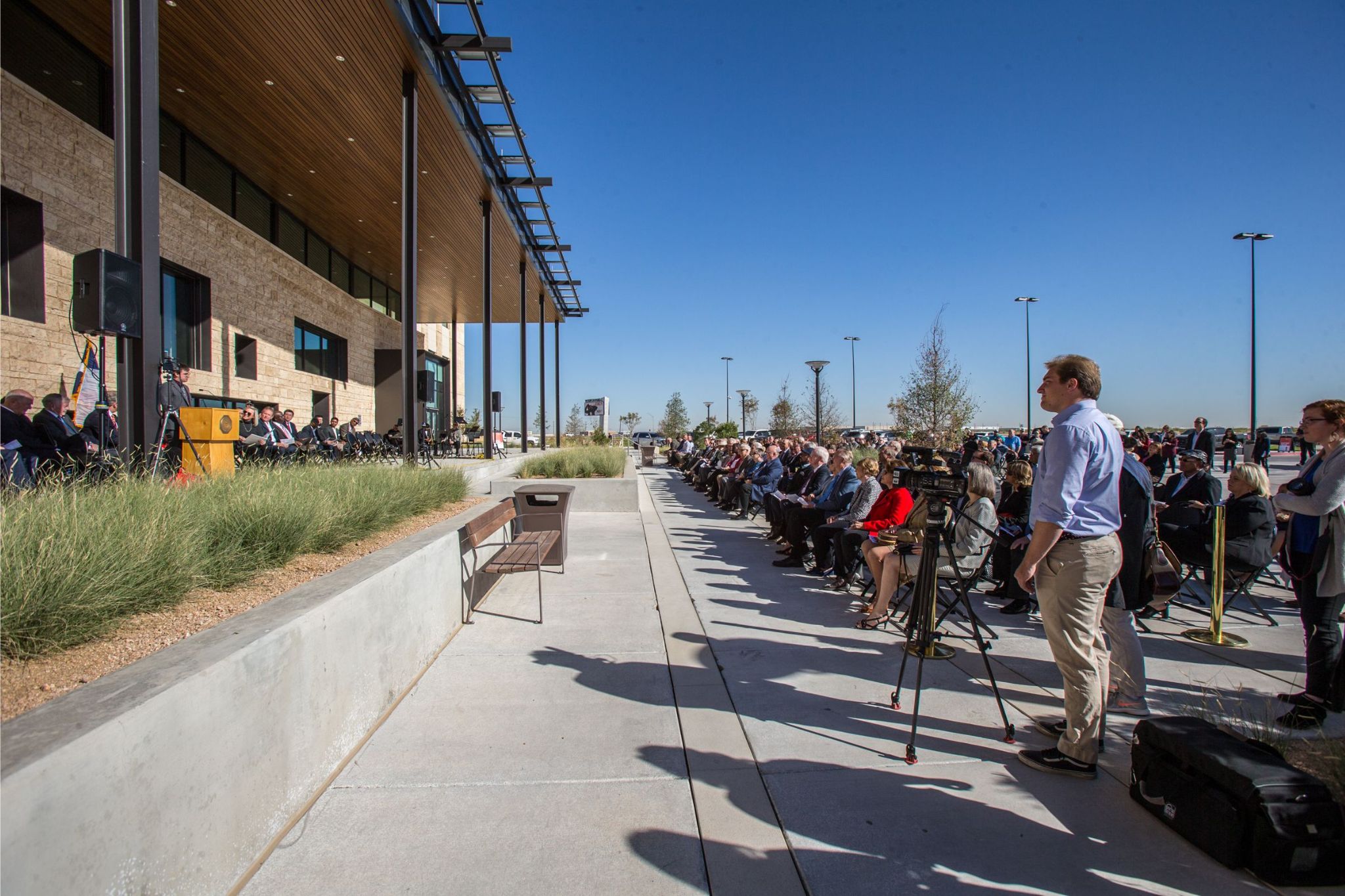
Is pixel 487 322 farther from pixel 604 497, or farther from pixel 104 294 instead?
pixel 104 294

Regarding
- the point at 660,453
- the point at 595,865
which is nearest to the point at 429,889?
the point at 595,865

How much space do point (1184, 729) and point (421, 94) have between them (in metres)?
13.4

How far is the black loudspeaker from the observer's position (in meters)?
4.95

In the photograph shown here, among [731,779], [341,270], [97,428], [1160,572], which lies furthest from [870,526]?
[341,270]

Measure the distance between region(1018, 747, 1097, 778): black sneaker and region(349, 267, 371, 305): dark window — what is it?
27.2m

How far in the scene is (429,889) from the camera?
7.71ft

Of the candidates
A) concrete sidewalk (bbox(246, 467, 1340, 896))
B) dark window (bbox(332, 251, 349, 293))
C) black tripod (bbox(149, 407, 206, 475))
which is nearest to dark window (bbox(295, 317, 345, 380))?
dark window (bbox(332, 251, 349, 293))

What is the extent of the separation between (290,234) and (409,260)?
11.3 meters

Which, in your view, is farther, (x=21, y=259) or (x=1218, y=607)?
(x=21, y=259)

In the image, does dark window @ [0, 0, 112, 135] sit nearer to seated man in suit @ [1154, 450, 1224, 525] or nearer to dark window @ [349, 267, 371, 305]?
dark window @ [349, 267, 371, 305]

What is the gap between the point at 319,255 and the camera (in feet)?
74.1

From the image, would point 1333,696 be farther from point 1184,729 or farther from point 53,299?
point 53,299

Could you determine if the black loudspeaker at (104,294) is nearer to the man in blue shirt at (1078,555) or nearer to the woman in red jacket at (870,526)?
the man in blue shirt at (1078,555)

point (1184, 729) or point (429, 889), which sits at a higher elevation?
point (1184, 729)
